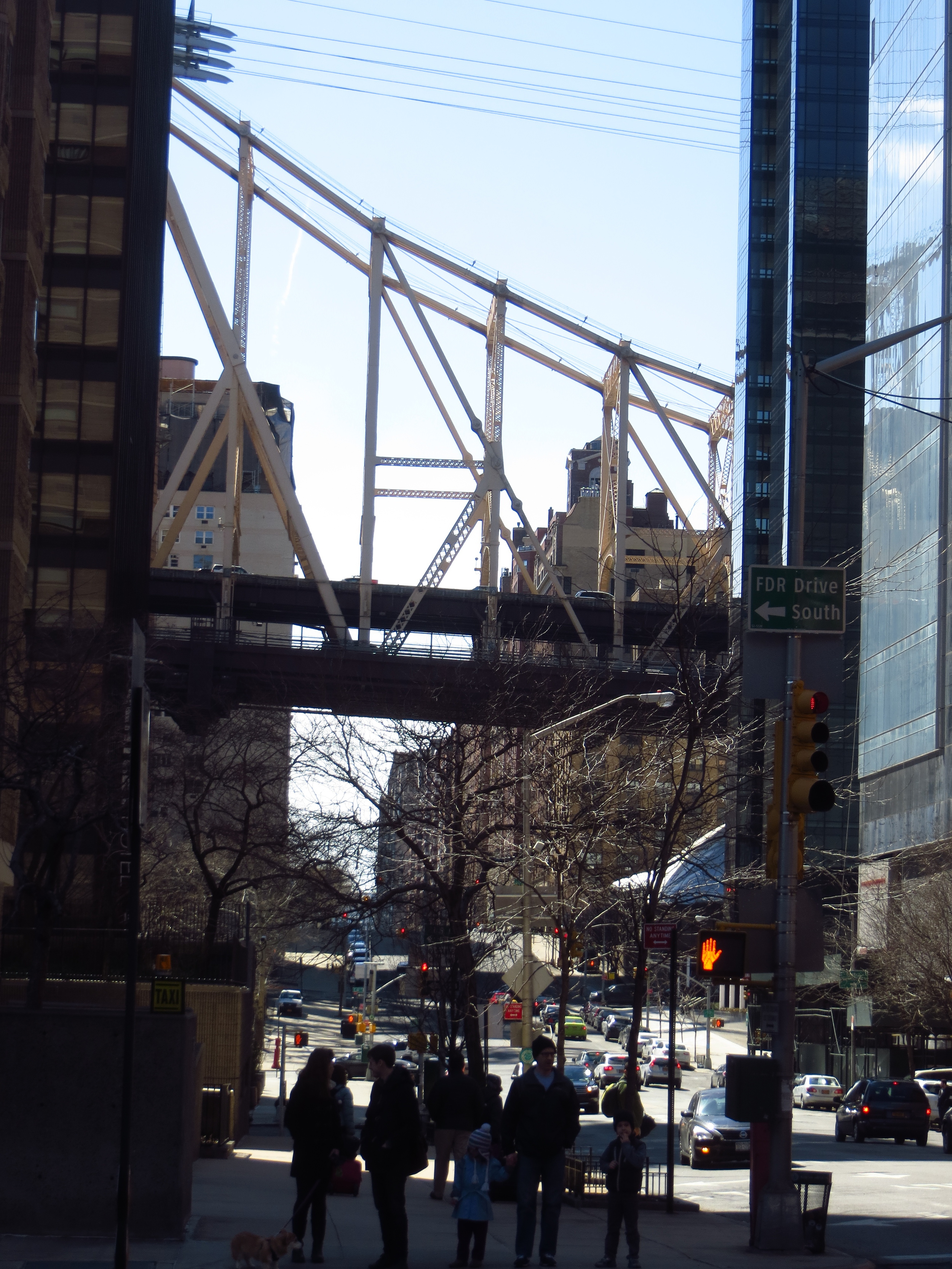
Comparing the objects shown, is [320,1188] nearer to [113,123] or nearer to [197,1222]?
[197,1222]

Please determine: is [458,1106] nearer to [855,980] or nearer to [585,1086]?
[585,1086]

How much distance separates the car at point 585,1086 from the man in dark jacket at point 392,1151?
32.7 m

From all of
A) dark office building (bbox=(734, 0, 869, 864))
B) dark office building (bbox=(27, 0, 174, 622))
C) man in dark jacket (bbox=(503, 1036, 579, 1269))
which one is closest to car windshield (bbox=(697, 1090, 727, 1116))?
man in dark jacket (bbox=(503, 1036, 579, 1269))

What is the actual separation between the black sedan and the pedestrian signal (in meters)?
30.2

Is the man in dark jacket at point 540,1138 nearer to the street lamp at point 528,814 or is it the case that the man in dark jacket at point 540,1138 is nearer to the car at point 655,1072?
the street lamp at point 528,814

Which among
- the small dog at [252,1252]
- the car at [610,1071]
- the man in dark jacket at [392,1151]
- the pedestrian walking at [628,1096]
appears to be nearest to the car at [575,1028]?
the car at [610,1071]

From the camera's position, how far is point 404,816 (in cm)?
2716

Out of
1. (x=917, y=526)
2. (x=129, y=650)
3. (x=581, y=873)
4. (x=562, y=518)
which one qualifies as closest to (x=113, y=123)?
(x=129, y=650)

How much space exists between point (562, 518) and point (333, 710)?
10824cm

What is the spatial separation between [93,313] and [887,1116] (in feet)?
114

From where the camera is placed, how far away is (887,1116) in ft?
113

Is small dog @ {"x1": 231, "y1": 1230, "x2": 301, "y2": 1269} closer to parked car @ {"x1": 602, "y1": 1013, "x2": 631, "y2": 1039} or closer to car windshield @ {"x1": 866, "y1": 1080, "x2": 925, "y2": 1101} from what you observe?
car windshield @ {"x1": 866, "y1": 1080, "x2": 925, "y2": 1101}

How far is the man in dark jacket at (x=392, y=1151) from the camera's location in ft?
35.7

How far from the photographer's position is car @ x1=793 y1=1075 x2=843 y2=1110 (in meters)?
53.8
